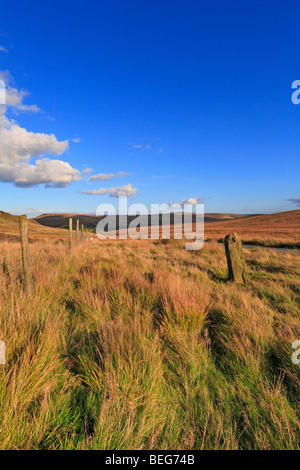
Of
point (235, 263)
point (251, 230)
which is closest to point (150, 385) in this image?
point (235, 263)

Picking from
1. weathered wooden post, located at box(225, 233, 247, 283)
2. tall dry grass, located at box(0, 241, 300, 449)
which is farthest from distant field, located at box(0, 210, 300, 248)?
weathered wooden post, located at box(225, 233, 247, 283)

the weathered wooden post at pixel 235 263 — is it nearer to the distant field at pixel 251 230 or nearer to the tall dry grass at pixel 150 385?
the tall dry grass at pixel 150 385

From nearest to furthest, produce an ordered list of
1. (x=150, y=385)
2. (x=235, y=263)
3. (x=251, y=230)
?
(x=150, y=385) → (x=235, y=263) → (x=251, y=230)

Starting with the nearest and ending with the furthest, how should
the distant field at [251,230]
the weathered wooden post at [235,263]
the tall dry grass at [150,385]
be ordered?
the tall dry grass at [150,385] → the weathered wooden post at [235,263] → the distant field at [251,230]

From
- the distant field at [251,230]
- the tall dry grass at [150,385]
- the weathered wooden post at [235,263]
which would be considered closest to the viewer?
the tall dry grass at [150,385]

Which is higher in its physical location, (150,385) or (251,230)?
(251,230)

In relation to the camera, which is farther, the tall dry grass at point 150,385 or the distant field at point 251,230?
the distant field at point 251,230

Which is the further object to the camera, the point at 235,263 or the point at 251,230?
the point at 251,230

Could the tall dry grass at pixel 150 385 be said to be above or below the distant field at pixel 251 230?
below

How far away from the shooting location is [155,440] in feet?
5.22

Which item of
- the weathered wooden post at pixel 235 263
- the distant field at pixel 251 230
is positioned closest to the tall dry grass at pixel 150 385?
the weathered wooden post at pixel 235 263

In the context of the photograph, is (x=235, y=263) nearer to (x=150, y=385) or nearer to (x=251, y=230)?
(x=150, y=385)

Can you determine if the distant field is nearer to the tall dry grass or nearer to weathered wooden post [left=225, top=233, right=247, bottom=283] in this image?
the tall dry grass

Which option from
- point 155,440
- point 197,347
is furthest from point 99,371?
point 197,347
